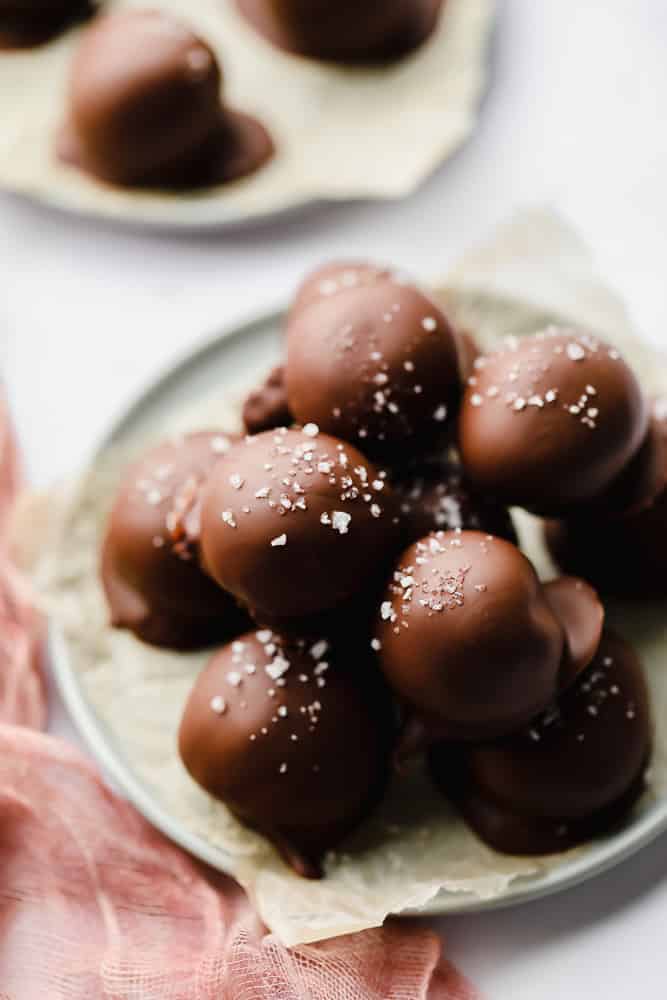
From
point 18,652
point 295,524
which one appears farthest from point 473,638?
point 18,652


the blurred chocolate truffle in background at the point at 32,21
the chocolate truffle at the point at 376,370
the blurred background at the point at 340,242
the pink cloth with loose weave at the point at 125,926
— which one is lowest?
the pink cloth with loose weave at the point at 125,926

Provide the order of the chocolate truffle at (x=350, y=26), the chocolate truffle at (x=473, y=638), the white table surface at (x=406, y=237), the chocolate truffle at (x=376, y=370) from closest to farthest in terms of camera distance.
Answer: the chocolate truffle at (x=473, y=638) → the chocolate truffle at (x=376, y=370) → the white table surface at (x=406, y=237) → the chocolate truffle at (x=350, y=26)

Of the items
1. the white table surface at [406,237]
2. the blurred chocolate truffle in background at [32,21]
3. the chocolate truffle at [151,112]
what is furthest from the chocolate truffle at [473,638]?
the blurred chocolate truffle in background at [32,21]

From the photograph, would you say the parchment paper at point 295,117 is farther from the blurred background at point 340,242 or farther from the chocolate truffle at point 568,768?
the chocolate truffle at point 568,768

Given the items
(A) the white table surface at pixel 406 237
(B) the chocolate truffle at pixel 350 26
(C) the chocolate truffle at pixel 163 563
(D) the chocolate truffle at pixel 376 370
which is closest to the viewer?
(D) the chocolate truffle at pixel 376 370

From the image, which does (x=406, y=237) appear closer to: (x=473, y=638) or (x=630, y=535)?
(x=630, y=535)

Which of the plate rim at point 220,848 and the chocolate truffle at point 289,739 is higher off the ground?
the chocolate truffle at point 289,739

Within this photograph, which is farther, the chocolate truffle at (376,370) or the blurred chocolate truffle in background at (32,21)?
the blurred chocolate truffle in background at (32,21)

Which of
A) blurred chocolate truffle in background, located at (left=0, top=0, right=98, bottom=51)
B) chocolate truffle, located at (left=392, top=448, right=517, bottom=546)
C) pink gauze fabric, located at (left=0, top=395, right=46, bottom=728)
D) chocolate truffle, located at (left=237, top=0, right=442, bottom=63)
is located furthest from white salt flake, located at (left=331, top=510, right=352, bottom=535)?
blurred chocolate truffle in background, located at (left=0, top=0, right=98, bottom=51)
